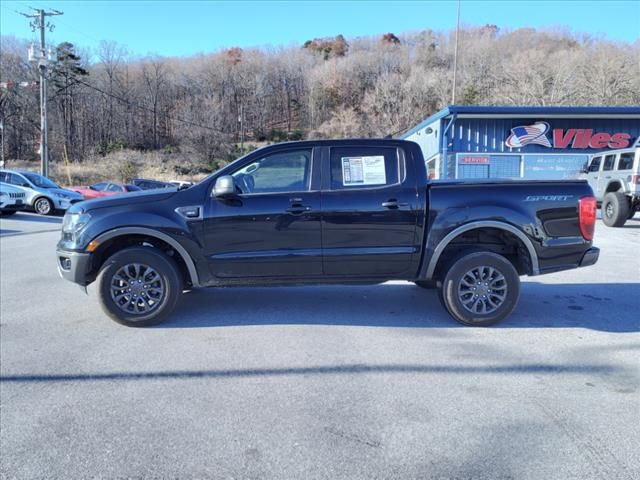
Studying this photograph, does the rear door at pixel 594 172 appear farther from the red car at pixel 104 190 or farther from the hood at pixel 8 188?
the hood at pixel 8 188

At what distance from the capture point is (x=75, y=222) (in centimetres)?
473

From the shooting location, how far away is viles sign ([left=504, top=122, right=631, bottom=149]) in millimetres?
23266

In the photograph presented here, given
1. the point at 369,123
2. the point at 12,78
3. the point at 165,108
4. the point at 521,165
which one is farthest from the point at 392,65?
the point at 521,165

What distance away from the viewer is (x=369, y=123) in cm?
6775

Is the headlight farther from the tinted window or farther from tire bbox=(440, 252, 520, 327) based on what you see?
the tinted window

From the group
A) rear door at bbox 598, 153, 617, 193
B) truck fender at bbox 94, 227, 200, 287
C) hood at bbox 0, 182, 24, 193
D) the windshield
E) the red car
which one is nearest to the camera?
truck fender at bbox 94, 227, 200, 287

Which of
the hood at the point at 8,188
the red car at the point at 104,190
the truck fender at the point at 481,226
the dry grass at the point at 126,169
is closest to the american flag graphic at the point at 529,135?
the red car at the point at 104,190

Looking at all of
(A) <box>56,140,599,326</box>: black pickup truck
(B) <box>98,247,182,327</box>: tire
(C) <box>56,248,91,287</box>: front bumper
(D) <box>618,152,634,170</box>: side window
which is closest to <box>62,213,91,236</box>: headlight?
(A) <box>56,140,599,326</box>: black pickup truck

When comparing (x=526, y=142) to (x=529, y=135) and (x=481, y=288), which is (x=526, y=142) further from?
(x=481, y=288)

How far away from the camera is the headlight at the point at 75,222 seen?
15.4ft

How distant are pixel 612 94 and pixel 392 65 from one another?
47.9 metres

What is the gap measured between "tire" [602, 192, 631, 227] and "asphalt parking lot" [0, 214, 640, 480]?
8701 mm

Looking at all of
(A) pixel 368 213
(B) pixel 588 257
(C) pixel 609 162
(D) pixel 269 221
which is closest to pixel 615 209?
(C) pixel 609 162

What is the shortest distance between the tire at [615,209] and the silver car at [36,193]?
19333 mm
